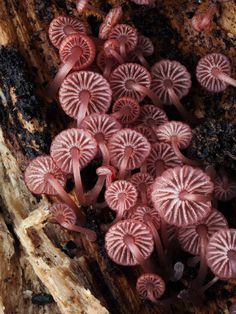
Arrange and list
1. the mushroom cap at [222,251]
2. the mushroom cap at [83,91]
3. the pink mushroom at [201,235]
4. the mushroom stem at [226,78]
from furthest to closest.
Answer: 1. the mushroom stem at [226,78]
2. the mushroom cap at [83,91]
3. the pink mushroom at [201,235]
4. the mushroom cap at [222,251]

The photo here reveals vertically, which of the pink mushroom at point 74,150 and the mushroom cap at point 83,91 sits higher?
the mushroom cap at point 83,91

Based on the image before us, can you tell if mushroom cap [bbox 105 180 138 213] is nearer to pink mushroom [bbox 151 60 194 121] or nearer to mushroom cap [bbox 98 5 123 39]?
pink mushroom [bbox 151 60 194 121]

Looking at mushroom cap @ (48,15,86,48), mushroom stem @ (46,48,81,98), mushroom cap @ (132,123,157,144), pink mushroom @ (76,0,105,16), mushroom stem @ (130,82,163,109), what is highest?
pink mushroom @ (76,0,105,16)

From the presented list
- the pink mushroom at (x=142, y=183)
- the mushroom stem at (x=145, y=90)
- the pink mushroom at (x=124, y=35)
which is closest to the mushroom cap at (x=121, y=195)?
the pink mushroom at (x=142, y=183)

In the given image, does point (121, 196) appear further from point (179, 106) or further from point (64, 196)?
point (179, 106)

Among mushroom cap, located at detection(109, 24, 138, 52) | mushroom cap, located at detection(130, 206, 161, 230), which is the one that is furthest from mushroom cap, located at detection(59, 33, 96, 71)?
mushroom cap, located at detection(130, 206, 161, 230)

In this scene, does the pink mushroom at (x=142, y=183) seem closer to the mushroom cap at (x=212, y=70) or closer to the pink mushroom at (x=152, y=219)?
the pink mushroom at (x=152, y=219)

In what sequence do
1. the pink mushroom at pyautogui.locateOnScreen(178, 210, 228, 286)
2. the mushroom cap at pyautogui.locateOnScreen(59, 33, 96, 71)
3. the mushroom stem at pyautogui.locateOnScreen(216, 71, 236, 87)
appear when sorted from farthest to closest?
1. the mushroom stem at pyautogui.locateOnScreen(216, 71, 236, 87)
2. the mushroom cap at pyautogui.locateOnScreen(59, 33, 96, 71)
3. the pink mushroom at pyautogui.locateOnScreen(178, 210, 228, 286)
